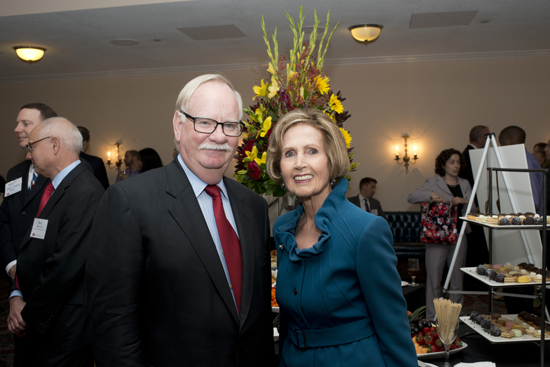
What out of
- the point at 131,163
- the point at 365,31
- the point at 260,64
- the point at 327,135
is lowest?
the point at 327,135

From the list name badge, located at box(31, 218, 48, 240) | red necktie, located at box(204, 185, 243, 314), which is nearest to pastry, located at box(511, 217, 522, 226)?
red necktie, located at box(204, 185, 243, 314)

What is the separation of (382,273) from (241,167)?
100 cm

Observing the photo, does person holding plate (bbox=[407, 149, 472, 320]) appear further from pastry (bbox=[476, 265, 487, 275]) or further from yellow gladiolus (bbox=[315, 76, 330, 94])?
yellow gladiolus (bbox=[315, 76, 330, 94])

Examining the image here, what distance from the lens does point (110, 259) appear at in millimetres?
1316

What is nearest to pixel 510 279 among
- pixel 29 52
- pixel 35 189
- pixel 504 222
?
pixel 504 222

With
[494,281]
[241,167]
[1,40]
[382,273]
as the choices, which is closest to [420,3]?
[494,281]

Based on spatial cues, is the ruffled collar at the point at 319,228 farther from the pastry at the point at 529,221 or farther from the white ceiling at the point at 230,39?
the white ceiling at the point at 230,39

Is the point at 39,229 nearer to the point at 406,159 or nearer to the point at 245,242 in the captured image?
the point at 245,242

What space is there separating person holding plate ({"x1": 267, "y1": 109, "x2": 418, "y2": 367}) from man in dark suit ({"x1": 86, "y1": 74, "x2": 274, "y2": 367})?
14cm

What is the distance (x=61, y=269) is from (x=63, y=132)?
0.81 metres

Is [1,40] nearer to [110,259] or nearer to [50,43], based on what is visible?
[50,43]

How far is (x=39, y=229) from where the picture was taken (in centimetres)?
240

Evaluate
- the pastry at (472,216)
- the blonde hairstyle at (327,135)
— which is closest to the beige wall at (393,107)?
the pastry at (472,216)

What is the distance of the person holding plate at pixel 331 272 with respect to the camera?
1.40m
